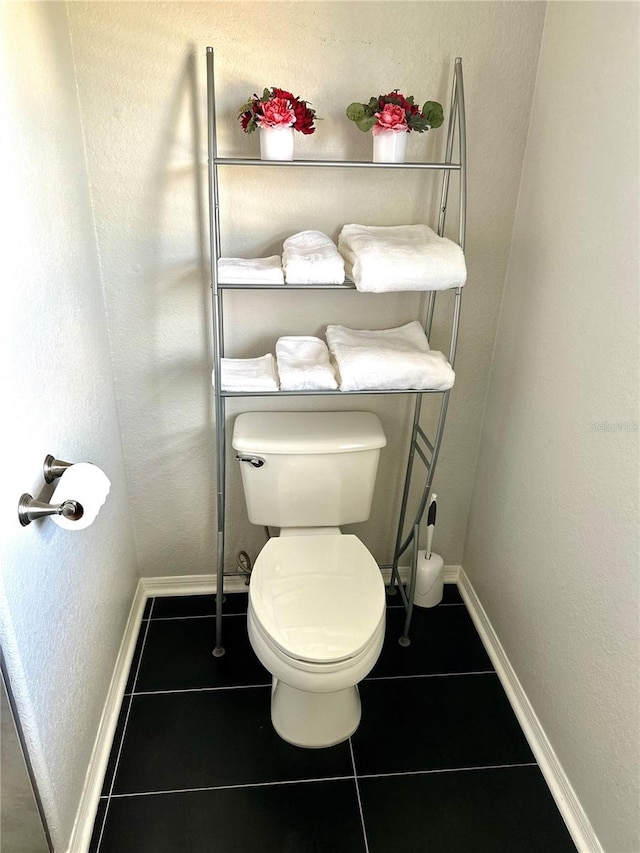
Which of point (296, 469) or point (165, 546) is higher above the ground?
point (296, 469)

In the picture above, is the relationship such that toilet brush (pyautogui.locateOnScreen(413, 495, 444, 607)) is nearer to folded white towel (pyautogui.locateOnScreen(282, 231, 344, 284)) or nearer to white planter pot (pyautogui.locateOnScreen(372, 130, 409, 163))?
folded white towel (pyautogui.locateOnScreen(282, 231, 344, 284))

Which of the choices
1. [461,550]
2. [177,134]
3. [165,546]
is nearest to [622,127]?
[177,134]

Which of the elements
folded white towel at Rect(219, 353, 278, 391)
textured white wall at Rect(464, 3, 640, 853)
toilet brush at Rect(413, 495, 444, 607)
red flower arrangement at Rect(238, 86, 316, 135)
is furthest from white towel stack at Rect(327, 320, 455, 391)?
toilet brush at Rect(413, 495, 444, 607)

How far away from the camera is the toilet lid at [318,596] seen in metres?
1.49

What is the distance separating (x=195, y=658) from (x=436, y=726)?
0.79 m

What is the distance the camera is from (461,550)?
Answer: 2.30 m

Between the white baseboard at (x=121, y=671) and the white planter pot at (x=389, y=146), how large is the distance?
1431mm

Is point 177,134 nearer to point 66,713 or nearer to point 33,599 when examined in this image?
point 33,599

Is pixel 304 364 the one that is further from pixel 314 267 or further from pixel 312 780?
pixel 312 780

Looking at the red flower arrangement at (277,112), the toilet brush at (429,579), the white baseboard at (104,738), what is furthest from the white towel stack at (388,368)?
the white baseboard at (104,738)

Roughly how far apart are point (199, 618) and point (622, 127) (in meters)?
1.90

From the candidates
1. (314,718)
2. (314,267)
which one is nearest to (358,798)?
(314,718)

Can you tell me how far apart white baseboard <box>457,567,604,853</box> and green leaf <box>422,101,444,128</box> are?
1.55 metres

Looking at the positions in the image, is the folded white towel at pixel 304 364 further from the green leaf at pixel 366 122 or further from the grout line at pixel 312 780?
the grout line at pixel 312 780
